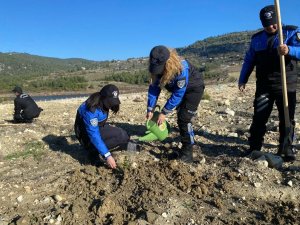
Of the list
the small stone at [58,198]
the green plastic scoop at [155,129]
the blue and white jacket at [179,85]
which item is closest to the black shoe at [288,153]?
the blue and white jacket at [179,85]

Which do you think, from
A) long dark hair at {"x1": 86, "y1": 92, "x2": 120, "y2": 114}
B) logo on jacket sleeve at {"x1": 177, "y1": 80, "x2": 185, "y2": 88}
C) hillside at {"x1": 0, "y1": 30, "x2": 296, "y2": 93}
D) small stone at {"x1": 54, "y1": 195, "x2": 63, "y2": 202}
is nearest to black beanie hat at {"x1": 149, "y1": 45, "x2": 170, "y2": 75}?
logo on jacket sleeve at {"x1": 177, "y1": 80, "x2": 185, "y2": 88}

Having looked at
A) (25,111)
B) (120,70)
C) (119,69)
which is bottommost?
(25,111)

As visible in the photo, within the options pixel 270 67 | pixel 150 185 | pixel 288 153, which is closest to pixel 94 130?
pixel 150 185

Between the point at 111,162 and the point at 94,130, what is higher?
the point at 94,130

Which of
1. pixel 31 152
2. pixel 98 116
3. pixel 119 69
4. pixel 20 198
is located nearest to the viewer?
pixel 20 198

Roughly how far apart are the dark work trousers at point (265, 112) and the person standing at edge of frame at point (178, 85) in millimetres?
806

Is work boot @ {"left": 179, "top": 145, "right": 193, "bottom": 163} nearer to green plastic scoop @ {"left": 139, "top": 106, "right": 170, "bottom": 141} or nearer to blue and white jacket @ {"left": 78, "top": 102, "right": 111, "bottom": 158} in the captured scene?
green plastic scoop @ {"left": 139, "top": 106, "right": 170, "bottom": 141}

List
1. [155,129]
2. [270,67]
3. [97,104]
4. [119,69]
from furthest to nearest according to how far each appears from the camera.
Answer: [119,69] → [155,129] → [97,104] → [270,67]

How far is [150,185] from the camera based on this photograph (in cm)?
473

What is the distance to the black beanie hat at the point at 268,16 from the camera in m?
5.10

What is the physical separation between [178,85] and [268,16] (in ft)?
4.57

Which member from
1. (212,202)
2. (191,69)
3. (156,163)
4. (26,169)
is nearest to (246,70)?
(191,69)

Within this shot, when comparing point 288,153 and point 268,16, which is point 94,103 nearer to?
point 268,16

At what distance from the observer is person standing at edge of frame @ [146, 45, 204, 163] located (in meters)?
5.02
